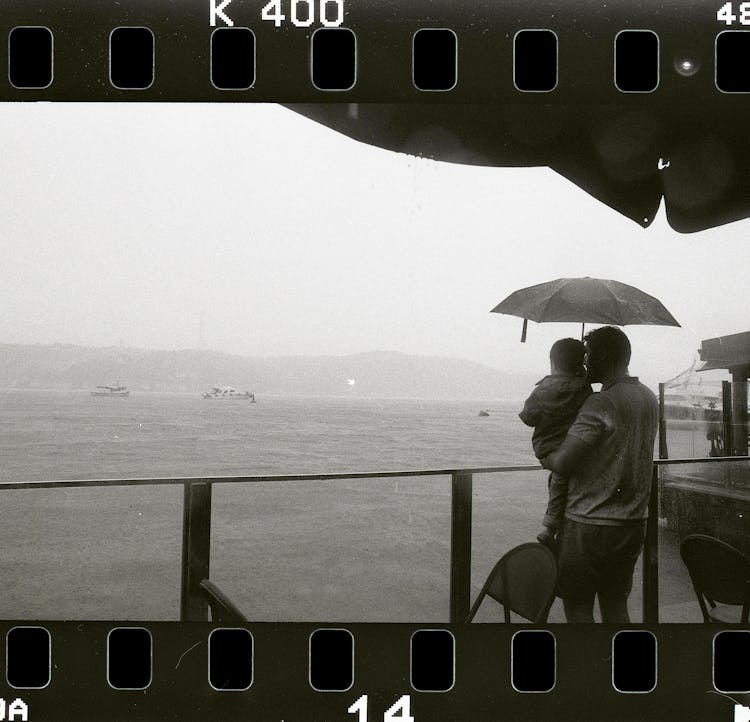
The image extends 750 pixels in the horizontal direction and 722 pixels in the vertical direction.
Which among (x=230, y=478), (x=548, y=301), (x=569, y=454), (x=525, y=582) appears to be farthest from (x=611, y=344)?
(x=230, y=478)

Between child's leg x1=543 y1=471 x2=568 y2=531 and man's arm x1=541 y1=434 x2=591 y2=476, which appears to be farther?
child's leg x1=543 y1=471 x2=568 y2=531

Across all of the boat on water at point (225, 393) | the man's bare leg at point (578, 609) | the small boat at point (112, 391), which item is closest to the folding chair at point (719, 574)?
the man's bare leg at point (578, 609)

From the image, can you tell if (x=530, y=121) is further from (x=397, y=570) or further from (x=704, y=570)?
(x=397, y=570)

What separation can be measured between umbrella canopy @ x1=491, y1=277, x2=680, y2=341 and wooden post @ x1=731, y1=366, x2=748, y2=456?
2.67m

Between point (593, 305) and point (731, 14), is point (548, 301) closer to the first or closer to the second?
point (593, 305)

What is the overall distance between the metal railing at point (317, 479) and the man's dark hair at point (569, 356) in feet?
1.64

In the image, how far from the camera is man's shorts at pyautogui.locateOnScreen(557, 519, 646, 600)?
1.98 meters

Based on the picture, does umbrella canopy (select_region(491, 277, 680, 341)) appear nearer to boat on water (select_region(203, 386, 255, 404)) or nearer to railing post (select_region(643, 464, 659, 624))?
railing post (select_region(643, 464, 659, 624))

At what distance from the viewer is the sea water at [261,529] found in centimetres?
926

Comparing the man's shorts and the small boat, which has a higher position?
the man's shorts

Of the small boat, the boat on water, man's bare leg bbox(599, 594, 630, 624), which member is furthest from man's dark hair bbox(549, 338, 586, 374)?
the boat on water

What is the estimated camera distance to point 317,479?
103 inches

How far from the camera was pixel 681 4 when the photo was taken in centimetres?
132

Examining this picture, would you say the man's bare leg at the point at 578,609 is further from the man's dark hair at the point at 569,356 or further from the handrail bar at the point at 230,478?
the man's dark hair at the point at 569,356
